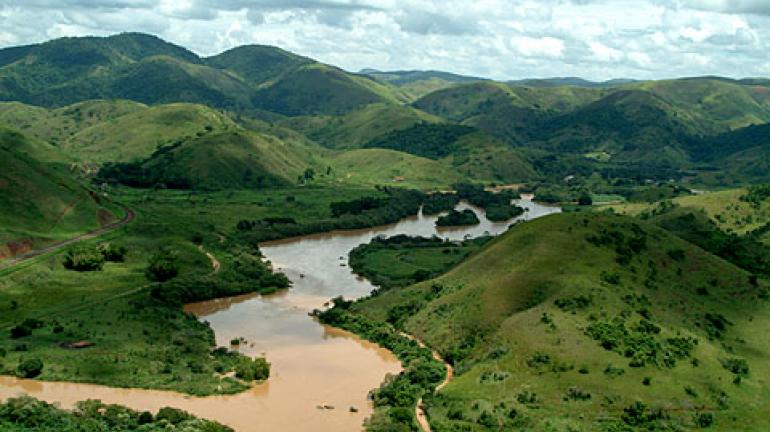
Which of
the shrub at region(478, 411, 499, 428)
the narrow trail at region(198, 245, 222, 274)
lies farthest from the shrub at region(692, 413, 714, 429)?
the narrow trail at region(198, 245, 222, 274)

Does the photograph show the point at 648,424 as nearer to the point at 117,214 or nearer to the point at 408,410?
the point at 408,410

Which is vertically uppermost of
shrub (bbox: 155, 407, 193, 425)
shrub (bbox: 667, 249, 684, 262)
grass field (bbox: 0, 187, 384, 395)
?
shrub (bbox: 667, 249, 684, 262)

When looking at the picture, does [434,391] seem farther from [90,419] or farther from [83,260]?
[83,260]

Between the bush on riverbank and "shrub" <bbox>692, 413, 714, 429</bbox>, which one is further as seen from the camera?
the bush on riverbank

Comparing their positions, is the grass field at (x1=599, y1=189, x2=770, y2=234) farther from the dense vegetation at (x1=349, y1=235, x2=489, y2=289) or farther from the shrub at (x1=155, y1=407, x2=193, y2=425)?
the shrub at (x1=155, y1=407, x2=193, y2=425)

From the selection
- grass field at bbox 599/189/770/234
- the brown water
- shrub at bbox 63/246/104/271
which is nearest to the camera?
the brown water

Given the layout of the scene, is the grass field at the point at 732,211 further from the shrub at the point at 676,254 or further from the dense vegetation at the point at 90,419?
the dense vegetation at the point at 90,419

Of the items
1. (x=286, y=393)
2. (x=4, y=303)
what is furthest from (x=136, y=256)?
(x=286, y=393)
